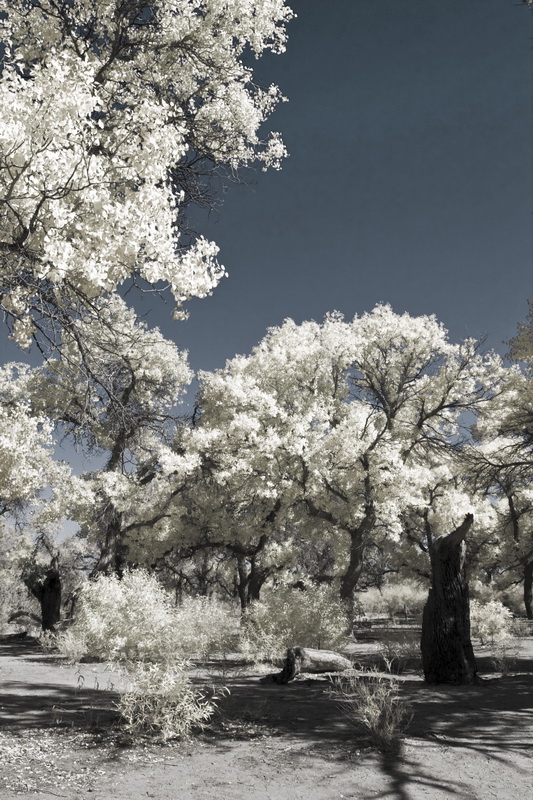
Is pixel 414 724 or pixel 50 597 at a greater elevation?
pixel 50 597

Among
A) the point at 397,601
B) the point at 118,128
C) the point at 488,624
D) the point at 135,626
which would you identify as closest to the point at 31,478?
the point at 135,626

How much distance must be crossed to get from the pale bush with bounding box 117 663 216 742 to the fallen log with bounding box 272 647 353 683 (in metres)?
4.20

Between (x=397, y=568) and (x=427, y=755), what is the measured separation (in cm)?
2044

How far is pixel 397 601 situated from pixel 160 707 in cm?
3590

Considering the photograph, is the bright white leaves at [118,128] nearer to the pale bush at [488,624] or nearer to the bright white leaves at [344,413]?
the bright white leaves at [344,413]

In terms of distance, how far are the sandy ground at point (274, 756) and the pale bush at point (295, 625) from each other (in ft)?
18.3

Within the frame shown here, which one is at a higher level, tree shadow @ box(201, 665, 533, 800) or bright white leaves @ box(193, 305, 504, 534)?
→ bright white leaves @ box(193, 305, 504, 534)

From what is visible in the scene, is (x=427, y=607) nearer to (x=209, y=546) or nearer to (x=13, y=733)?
Answer: (x=13, y=733)

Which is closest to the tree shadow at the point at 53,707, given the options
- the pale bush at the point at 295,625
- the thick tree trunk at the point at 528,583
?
the pale bush at the point at 295,625

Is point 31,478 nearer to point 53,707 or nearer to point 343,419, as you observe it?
point 53,707

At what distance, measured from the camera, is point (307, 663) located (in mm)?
10180

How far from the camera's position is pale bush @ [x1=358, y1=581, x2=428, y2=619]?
3619 centimetres

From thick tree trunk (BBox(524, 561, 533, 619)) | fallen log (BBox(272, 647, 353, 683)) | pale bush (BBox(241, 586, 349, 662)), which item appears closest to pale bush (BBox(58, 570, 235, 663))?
pale bush (BBox(241, 586, 349, 662))

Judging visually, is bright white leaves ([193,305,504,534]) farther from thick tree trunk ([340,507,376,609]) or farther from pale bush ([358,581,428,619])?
pale bush ([358,581,428,619])
